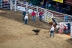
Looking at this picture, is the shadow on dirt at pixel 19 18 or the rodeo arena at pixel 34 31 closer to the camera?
the rodeo arena at pixel 34 31

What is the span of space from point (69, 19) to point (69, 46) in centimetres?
699

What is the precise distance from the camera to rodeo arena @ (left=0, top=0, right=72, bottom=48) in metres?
17.9

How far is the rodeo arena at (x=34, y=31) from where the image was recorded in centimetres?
1792

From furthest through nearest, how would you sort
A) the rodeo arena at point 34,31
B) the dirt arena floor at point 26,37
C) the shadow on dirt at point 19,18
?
the shadow on dirt at point 19,18 → the rodeo arena at point 34,31 → the dirt arena floor at point 26,37

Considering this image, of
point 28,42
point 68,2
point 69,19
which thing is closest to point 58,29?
point 69,19

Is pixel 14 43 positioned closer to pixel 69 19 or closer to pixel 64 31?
pixel 64 31

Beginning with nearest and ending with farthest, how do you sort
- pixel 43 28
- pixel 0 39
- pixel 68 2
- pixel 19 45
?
pixel 19 45
pixel 0 39
pixel 43 28
pixel 68 2

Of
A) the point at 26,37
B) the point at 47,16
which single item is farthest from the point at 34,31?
the point at 47,16

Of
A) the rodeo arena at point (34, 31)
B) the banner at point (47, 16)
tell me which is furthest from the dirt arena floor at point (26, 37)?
the banner at point (47, 16)

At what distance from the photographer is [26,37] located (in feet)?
63.5

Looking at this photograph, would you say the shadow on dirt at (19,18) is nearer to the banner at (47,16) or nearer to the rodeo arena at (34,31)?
the rodeo arena at (34,31)

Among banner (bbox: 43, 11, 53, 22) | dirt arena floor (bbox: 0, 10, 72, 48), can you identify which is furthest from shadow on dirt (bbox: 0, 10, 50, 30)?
banner (bbox: 43, 11, 53, 22)

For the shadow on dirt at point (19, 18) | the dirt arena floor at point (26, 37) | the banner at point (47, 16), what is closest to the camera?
the dirt arena floor at point (26, 37)

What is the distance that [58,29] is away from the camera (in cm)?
2175
